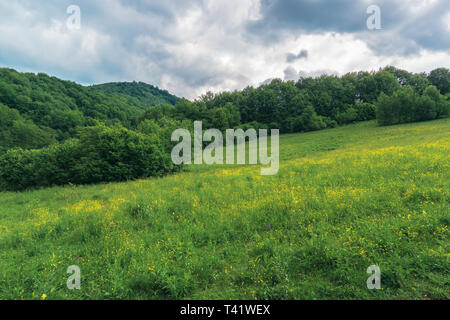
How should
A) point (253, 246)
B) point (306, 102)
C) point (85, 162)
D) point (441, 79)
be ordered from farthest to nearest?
point (441, 79), point (306, 102), point (85, 162), point (253, 246)

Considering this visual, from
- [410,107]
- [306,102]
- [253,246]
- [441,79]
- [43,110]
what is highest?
[441,79]

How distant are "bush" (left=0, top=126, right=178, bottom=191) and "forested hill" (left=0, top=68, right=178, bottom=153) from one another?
29414 millimetres

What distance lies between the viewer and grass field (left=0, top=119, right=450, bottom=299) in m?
3.82

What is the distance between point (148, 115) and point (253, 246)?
8914 cm

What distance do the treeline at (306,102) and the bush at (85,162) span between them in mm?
54550

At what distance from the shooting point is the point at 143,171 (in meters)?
20.0

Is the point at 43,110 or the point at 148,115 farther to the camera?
the point at 43,110

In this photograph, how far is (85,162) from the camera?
1883 centimetres

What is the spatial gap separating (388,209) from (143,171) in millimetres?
19334

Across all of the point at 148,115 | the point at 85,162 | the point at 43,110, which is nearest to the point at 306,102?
the point at 148,115

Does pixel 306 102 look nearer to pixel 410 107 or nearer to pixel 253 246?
pixel 410 107

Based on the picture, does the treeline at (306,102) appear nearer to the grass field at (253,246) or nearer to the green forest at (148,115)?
the green forest at (148,115)

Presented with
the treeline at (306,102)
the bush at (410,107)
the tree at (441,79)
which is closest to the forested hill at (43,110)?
the treeline at (306,102)
